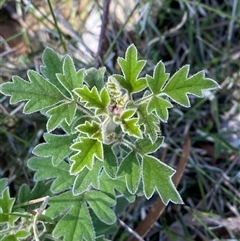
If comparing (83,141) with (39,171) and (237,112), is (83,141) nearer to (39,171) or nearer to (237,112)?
(39,171)

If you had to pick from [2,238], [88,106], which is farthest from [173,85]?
[2,238]

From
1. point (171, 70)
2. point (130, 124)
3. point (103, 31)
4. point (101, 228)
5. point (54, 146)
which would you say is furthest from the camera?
point (171, 70)

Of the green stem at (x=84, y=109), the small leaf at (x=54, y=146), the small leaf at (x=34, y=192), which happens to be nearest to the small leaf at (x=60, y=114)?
the green stem at (x=84, y=109)

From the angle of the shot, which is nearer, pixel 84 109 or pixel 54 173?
pixel 84 109

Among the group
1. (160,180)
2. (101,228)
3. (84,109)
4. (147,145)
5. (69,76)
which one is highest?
(69,76)

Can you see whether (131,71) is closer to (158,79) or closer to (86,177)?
(158,79)

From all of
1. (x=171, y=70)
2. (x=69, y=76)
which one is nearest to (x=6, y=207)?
(x=69, y=76)

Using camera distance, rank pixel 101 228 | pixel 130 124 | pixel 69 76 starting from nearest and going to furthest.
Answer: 1. pixel 130 124
2. pixel 69 76
3. pixel 101 228
